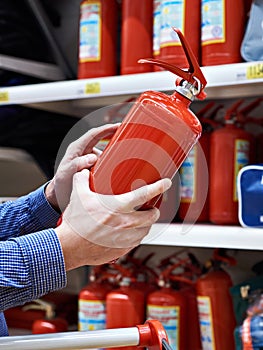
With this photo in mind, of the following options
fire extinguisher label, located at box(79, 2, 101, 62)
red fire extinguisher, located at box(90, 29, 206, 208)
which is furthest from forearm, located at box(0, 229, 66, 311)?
fire extinguisher label, located at box(79, 2, 101, 62)

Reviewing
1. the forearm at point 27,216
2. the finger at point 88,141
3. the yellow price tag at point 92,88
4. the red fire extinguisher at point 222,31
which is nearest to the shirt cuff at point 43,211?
the forearm at point 27,216

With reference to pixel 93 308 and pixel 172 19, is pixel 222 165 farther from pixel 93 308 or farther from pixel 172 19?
pixel 93 308

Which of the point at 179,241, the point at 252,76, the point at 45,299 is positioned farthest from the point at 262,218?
the point at 45,299

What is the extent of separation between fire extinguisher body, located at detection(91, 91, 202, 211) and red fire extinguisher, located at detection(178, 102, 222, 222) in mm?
314

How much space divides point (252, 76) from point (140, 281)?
2.37 feet

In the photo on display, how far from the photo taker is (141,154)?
93 centimetres

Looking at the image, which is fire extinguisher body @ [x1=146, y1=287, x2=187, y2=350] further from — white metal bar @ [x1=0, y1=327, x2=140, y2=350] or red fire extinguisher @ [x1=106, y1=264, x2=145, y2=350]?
white metal bar @ [x1=0, y1=327, x2=140, y2=350]

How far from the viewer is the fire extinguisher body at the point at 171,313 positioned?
1.70 meters

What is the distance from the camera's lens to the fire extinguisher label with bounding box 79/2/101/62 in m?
1.83

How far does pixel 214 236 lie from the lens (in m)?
1.55

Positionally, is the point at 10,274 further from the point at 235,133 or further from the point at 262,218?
the point at 235,133

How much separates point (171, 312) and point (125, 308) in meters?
0.13

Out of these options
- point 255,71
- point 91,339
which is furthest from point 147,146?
point 255,71

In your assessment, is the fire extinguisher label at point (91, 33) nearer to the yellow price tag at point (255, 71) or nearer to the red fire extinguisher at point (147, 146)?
the yellow price tag at point (255, 71)
